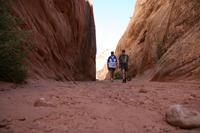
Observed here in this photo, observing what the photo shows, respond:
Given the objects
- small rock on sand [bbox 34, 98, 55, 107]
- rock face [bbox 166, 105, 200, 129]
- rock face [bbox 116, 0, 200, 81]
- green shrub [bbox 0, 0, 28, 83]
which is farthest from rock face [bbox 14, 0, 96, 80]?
rock face [bbox 166, 105, 200, 129]

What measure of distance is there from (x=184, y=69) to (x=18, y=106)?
31.6 ft

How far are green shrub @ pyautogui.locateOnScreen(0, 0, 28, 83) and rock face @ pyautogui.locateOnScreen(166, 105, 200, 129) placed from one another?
5.70 meters

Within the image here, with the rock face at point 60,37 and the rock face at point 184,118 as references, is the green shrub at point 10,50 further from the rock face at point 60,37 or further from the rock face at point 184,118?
the rock face at point 184,118

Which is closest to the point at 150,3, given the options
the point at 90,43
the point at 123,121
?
the point at 90,43

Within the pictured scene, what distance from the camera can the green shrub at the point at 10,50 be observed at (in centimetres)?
1017

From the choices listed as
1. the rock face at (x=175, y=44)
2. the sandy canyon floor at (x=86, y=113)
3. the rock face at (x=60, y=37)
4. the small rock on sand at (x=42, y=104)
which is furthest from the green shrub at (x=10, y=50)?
the rock face at (x=175, y=44)

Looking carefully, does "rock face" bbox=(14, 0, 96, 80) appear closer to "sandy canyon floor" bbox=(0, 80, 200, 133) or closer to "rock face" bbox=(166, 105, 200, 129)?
"sandy canyon floor" bbox=(0, 80, 200, 133)

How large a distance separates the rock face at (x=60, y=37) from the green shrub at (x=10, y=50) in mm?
1081

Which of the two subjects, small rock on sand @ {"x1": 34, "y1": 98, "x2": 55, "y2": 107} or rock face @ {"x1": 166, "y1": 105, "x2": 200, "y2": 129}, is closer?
rock face @ {"x1": 166, "y1": 105, "x2": 200, "y2": 129}

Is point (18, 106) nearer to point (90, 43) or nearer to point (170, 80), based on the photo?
point (170, 80)

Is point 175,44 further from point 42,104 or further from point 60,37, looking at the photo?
point 42,104

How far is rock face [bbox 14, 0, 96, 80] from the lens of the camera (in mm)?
17047

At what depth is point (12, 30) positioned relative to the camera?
36.7ft

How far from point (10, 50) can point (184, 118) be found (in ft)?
19.8
